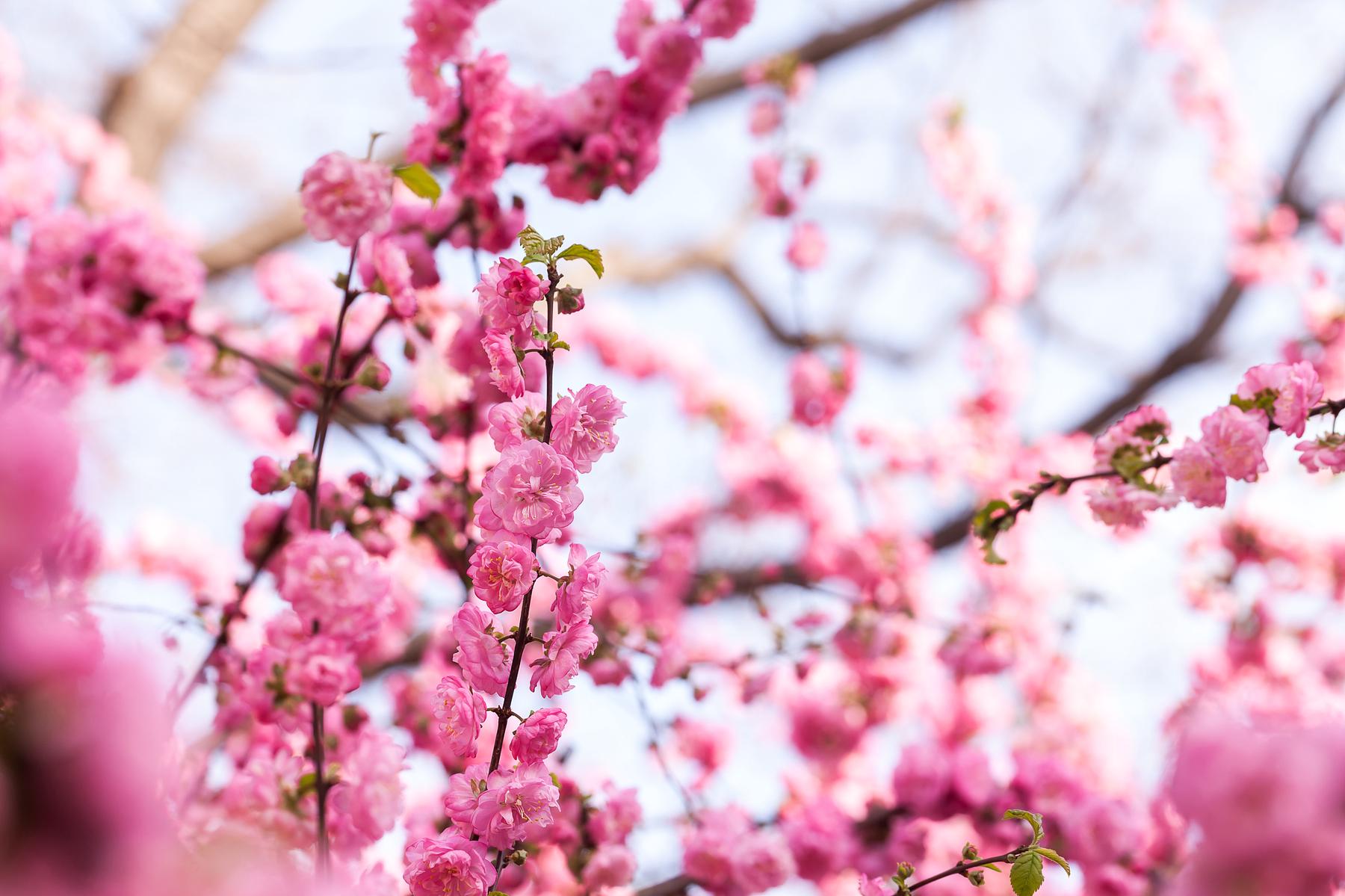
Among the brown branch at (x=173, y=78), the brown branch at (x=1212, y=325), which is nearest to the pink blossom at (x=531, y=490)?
the brown branch at (x=173, y=78)

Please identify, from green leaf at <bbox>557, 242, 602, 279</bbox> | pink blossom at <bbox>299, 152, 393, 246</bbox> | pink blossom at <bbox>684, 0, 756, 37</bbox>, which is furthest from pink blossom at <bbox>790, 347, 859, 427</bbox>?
green leaf at <bbox>557, 242, 602, 279</bbox>

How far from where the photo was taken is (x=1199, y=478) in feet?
3.96

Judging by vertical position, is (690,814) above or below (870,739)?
below

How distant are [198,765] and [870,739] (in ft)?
9.70

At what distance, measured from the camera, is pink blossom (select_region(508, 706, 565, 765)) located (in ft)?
3.05

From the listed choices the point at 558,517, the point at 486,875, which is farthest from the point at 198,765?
the point at 558,517

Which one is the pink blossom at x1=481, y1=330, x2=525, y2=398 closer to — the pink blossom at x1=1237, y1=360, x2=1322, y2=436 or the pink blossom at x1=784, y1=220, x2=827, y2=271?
the pink blossom at x1=1237, y1=360, x2=1322, y2=436

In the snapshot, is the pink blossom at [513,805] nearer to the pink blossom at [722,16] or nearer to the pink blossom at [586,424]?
the pink blossom at [586,424]

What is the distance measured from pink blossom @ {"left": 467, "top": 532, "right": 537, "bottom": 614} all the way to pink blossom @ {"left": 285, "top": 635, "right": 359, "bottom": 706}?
406mm

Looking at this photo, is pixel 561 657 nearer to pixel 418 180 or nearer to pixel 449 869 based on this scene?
pixel 449 869

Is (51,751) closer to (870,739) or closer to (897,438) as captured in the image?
(870,739)

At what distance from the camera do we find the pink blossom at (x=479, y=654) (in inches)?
36.6

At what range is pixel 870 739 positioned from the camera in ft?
12.5

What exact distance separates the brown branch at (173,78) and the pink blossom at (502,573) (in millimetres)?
3609
